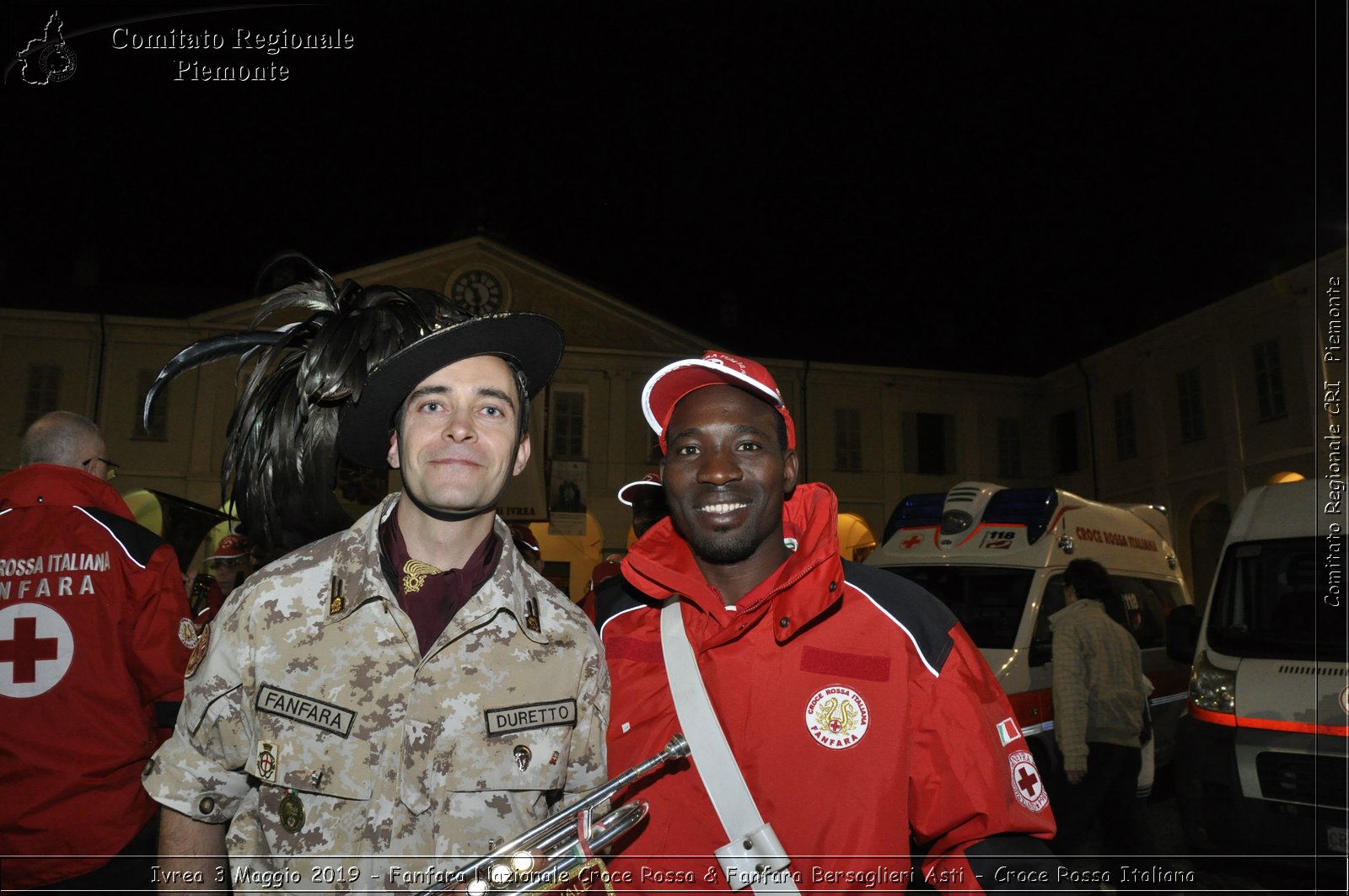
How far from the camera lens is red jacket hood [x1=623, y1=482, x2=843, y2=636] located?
2471 mm

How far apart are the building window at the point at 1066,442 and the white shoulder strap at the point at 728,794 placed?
30.0 metres

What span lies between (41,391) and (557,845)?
1163 inches

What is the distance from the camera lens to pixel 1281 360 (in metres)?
21.2

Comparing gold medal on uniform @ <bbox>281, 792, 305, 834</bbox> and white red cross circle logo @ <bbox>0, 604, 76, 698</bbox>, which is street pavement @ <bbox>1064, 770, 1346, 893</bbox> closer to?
gold medal on uniform @ <bbox>281, 792, 305, 834</bbox>

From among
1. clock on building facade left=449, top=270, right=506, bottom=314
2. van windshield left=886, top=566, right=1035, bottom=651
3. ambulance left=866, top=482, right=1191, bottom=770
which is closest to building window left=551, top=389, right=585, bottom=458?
clock on building facade left=449, top=270, right=506, bottom=314

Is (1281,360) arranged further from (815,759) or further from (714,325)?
(815,759)

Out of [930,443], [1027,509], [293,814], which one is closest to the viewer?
[293,814]

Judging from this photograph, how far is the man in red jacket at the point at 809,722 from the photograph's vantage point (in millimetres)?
2260

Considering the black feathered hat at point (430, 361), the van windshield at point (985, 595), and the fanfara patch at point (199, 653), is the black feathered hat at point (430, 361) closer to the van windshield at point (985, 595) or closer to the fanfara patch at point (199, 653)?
the fanfara patch at point (199, 653)

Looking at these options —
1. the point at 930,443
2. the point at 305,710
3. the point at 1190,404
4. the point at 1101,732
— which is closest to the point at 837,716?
the point at 305,710

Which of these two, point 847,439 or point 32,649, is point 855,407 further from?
point 32,649

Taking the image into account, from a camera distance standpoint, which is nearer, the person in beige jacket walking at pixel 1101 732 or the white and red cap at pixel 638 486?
the white and red cap at pixel 638 486

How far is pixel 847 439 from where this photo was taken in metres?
30.1

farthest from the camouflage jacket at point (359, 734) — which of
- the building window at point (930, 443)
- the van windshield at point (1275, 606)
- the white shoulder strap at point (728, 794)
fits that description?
the building window at point (930, 443)
